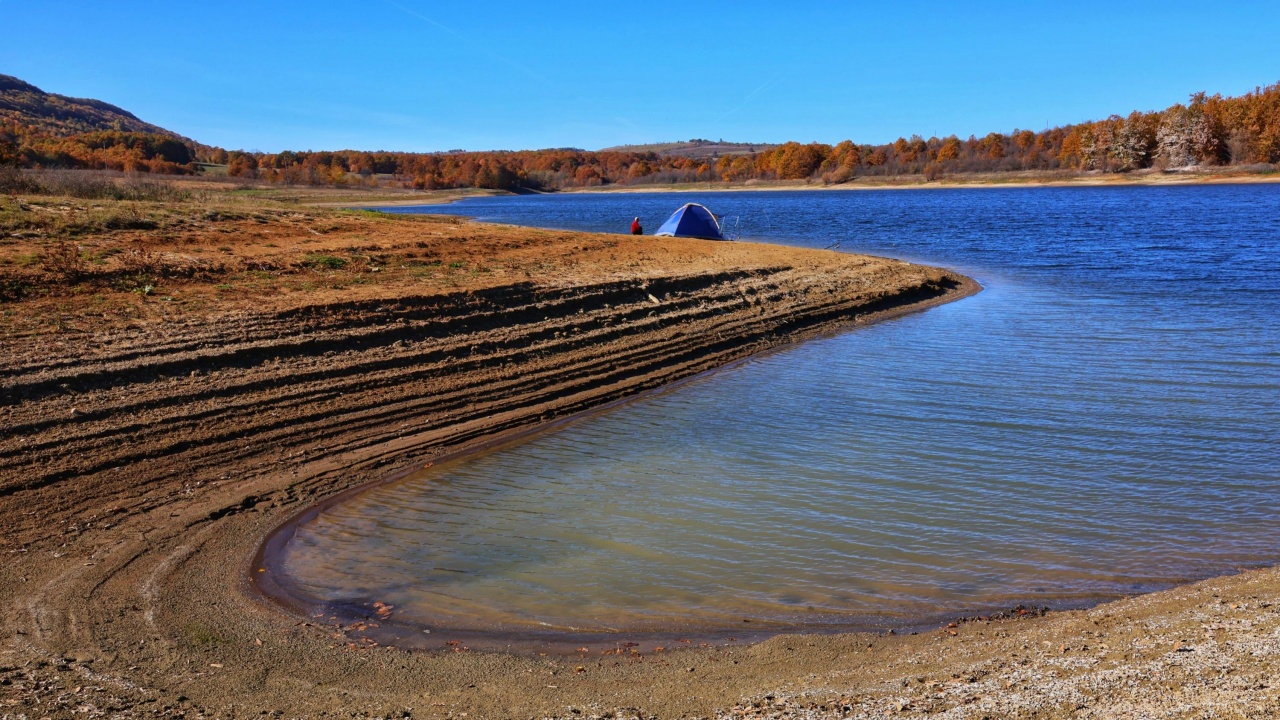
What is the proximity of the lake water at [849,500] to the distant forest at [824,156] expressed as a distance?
4583cm

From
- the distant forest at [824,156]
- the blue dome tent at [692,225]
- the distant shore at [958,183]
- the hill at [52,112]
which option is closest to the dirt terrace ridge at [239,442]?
the blue dome tent at [692,225]

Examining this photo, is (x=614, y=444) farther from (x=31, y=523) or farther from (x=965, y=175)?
(x=965, y=175)

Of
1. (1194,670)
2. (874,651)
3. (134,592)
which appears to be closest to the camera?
(1194,670)

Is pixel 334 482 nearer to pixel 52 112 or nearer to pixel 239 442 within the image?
pixel 239 442

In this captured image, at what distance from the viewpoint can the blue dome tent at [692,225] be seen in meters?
28.8

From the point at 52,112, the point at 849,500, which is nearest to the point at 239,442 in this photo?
the point at 849,500

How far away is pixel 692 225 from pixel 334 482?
21.7 metres

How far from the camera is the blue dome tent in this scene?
28750mm

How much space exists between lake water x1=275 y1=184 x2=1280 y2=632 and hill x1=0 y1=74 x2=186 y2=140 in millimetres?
103056

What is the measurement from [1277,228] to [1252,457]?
4114 cm

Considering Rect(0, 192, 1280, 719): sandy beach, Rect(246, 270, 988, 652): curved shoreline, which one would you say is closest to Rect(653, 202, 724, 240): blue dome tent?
Rect(0, 192, 1280, 719): sandy beach

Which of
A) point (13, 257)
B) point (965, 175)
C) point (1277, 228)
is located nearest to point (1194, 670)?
point (13, 257)

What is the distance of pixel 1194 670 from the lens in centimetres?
457

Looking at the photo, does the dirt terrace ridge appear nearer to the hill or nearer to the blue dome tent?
the blue dome tent
